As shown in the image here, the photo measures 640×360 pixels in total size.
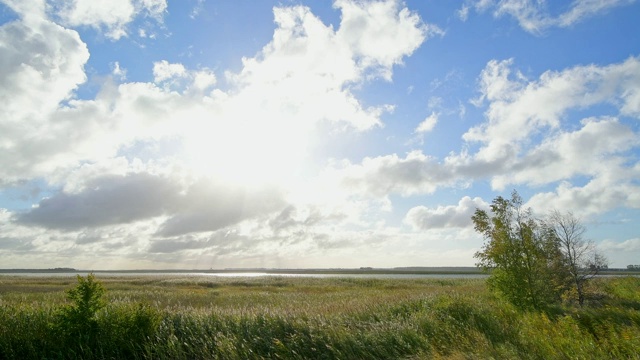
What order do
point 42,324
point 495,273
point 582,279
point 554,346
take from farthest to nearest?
point 582,279, point 495,273, point 42,324, point 554,346

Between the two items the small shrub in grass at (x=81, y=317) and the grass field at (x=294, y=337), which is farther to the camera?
the small shrub in grass at (x=81, y=317)

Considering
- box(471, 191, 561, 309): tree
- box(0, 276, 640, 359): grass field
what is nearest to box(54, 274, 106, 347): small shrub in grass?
box(0, 276, 640, 359): grass field

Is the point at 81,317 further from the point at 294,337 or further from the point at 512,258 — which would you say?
the point at 512,258

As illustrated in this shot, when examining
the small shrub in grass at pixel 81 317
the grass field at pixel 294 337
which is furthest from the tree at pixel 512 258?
the small shrub in grass at pixel 81 317

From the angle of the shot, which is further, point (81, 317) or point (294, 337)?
point (81, 317)

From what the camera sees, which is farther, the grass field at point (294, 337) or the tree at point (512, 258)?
the tree at point (512, 258)

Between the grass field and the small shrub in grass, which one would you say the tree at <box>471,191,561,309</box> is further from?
the small shrub in grass

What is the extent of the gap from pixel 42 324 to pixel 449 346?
529 inches

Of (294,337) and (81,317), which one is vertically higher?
(81,317)

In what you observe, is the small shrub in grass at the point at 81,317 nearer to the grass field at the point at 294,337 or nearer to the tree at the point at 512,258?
the grass field at the point at 294,337

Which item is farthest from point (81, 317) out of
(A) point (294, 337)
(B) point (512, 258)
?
(B) point (512, 258)

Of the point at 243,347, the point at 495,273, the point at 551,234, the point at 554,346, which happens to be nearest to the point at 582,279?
the point at 551,234

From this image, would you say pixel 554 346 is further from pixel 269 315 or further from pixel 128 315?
pixel 128 315

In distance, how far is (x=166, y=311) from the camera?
51.5ft
